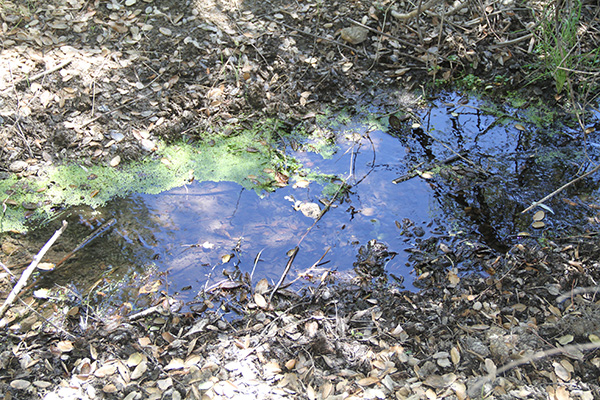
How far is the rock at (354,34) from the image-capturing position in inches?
125

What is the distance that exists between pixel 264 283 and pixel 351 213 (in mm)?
669

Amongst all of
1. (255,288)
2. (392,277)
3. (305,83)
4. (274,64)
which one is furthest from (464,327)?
(274,64)

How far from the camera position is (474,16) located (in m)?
3.25

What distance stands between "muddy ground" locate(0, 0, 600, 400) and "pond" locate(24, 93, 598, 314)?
0.11 meters

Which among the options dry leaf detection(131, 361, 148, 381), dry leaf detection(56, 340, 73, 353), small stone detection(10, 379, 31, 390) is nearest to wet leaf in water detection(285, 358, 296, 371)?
dry leaf detection(131, 361, 148, 381)

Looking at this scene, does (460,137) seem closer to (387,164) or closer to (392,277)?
(387,164)

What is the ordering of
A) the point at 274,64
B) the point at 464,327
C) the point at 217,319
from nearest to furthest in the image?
1. the point at 464,327
2. the point at 217,319
3. the point at 274,64

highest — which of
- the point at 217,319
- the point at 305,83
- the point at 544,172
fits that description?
the point at 305,83

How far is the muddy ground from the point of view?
1.69 metres

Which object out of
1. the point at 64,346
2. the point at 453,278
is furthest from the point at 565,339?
the point at 64,346

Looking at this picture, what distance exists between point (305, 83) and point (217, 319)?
6.01 feet

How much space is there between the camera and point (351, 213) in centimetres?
246

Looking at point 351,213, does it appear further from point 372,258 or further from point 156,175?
point 156,175

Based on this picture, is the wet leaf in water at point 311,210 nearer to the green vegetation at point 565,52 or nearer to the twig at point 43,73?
the green vegetation at point 565,52
